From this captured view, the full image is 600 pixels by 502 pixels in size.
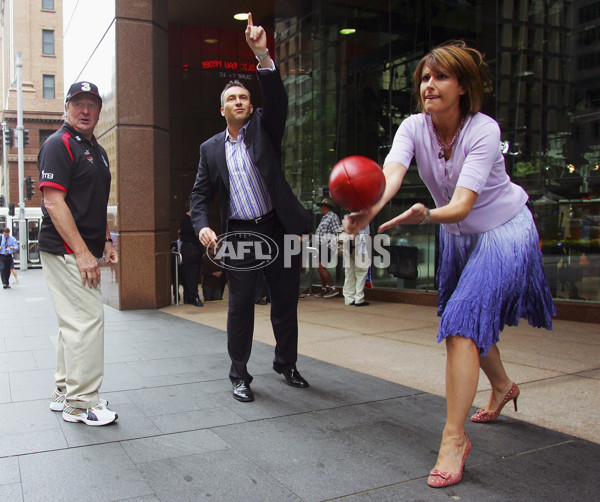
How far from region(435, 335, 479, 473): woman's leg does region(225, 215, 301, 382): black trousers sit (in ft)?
5.32

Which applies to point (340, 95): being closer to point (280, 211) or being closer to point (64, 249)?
point (280, 211)

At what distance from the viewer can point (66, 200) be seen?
360cm

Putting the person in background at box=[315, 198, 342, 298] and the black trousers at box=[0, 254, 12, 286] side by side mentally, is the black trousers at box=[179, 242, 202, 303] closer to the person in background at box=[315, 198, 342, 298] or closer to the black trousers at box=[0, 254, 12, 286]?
the person in background at box=[315, 198, 342, 298]

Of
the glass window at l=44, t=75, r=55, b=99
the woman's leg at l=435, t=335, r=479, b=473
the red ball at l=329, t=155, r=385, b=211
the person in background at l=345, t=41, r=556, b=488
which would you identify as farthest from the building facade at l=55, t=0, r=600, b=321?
the glass window at l=44, t=75, r=55, b=99

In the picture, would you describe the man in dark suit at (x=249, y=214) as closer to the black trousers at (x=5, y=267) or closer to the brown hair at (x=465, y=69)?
the brown hair at (x=465, y=69)

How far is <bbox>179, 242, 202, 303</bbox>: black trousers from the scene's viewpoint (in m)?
10.0

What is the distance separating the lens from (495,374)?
3.38 meters

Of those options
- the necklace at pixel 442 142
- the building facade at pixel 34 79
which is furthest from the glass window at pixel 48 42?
the necklace at pixel 442 142

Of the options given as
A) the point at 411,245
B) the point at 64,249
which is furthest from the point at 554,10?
the point at 64,249

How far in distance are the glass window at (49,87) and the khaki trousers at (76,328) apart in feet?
186

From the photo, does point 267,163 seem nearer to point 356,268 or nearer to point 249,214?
point 249,214

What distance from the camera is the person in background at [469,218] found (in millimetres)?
2658

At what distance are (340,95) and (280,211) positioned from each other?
28.2 ft

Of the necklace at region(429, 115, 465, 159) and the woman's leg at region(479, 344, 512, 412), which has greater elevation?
the necklace at region(429, 115, 465, 159)
